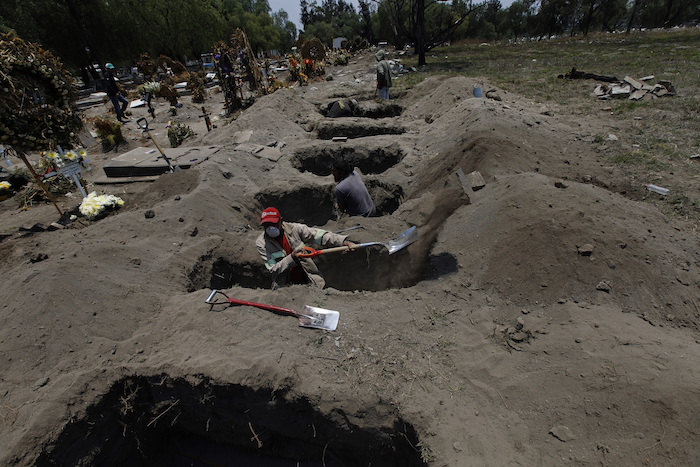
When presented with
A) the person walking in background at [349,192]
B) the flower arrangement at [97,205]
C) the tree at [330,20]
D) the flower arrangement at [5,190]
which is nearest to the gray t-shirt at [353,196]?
the person walking in background at [349,192]

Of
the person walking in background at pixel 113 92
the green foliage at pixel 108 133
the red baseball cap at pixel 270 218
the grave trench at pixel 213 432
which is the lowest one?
the grave trench at pixel 213 432

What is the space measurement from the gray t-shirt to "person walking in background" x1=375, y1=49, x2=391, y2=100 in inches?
279

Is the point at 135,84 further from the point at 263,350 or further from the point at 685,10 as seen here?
the point at 685,10

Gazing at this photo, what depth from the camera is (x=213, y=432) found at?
3.58 metres

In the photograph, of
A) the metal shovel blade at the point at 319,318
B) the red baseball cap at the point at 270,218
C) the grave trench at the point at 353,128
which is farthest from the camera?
the grave trench at the point at 353,128

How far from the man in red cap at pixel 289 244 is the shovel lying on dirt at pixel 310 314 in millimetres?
622

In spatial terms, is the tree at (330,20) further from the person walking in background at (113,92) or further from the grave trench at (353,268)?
the grave trench at (353,268)

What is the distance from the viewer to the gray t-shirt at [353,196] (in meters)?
5.29

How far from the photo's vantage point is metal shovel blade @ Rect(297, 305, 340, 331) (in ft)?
11.2

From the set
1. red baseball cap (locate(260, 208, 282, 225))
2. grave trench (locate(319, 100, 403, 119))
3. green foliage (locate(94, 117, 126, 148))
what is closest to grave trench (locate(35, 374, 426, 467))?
red baseball cap (locate(260, 208, 282, 225))

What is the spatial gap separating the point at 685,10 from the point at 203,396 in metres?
58.2

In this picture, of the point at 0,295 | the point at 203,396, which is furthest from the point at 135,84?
the point at 203,396

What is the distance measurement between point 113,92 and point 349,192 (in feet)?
38.8

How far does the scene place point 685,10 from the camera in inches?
1442
